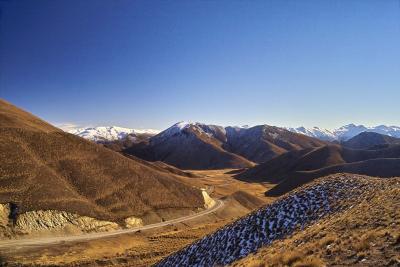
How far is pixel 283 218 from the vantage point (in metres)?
29.8

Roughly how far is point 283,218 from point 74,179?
191 feet

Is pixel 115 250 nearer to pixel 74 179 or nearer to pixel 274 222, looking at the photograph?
pixel 74 179

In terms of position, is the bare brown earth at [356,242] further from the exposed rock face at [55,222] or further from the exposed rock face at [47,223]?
the exposed rock face at [55,222]

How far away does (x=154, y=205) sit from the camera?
272 ft

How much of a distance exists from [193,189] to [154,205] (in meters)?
18.6

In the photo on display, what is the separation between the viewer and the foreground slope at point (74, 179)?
67.1 m

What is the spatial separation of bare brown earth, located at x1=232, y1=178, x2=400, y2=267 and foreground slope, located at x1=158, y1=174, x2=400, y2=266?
381 centimetres

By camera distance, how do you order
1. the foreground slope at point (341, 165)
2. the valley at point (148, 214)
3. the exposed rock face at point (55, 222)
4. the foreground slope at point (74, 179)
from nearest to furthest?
the valley at point (148, 214) < the exposed rock face at point (55, 222) < the foreground slope at point (74, 179) < the foreground slope at point (341, 165)

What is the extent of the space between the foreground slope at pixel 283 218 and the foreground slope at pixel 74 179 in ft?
136

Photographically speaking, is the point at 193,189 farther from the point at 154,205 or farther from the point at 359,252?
the point at 359,252

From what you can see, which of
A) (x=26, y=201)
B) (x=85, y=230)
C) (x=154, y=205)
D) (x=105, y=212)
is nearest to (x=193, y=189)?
(x=154, y=205)

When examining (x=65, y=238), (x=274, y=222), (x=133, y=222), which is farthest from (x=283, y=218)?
(x=133, y=222)

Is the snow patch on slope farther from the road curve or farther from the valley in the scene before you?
the road curve

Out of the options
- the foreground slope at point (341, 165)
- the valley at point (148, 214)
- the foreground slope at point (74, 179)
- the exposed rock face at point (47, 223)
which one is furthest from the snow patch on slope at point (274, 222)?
the foreground slope at point (341, 165)
